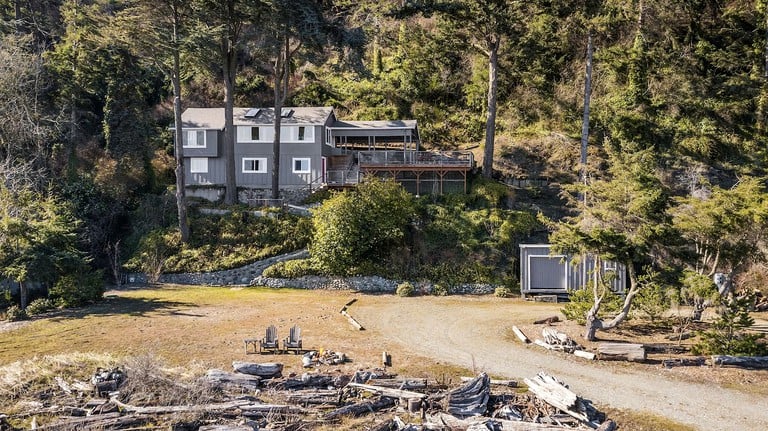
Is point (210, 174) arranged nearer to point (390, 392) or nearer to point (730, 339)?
point (390, 392)

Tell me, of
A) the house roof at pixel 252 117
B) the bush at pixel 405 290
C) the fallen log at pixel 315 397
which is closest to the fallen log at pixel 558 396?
the fallen log at pixel 315 397

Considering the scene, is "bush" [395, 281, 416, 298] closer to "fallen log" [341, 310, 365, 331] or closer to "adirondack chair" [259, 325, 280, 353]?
"fallen log" [341, 310, 365, 331]

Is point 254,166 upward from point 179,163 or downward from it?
A: upward

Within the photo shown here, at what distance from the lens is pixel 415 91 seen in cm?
4681

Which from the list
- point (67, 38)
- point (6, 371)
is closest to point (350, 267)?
point (6, 371)

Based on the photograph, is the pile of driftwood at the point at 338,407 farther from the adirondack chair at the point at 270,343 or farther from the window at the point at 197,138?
the window at the point at 197,138

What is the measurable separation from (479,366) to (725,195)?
36.2 ft

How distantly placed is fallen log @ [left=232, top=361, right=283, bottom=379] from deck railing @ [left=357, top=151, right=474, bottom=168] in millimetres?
22156

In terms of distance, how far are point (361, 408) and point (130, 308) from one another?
51.3ft

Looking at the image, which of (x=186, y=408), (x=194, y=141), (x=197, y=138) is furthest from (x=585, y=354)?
(x=194, y=141)

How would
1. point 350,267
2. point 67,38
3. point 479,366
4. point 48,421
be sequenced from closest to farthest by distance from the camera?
point 48,421, point 479,366, point 350,267, point 67,38

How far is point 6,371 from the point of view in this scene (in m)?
14.5

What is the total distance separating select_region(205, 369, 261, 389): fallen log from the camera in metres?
13.8

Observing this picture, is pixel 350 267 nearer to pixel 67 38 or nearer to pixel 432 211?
pixel 432 211
